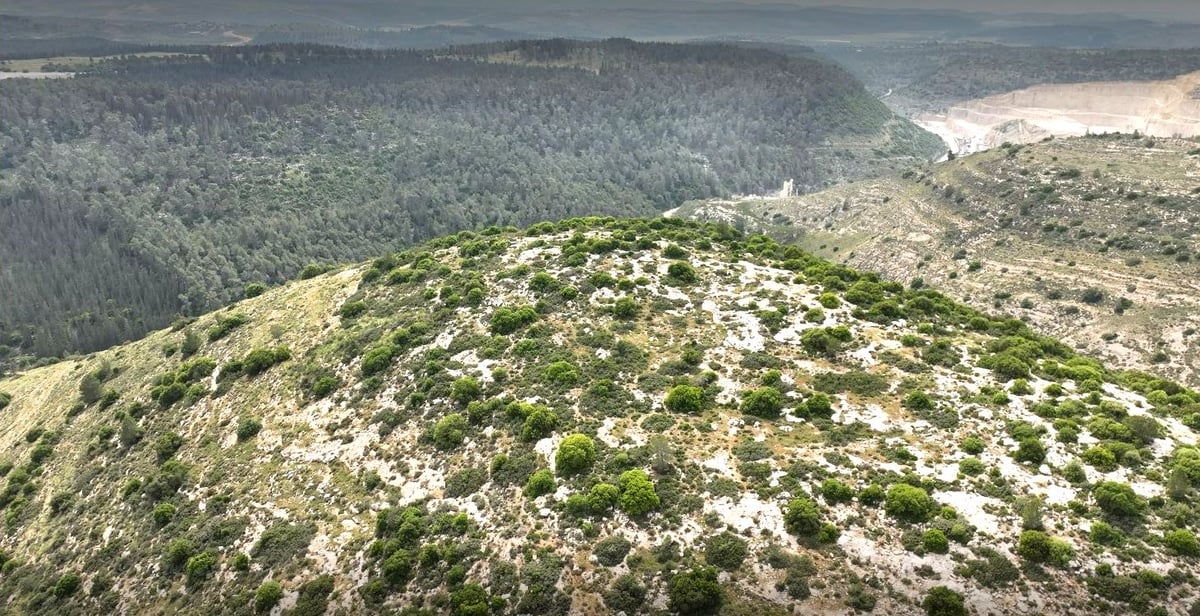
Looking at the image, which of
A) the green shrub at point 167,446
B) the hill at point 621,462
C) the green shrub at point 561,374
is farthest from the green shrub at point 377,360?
the green shrub at point 167,446

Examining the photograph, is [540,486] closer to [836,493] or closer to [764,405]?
[764,405]

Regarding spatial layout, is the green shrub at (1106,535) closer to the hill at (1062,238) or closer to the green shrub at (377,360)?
the green shrub at (377,360)

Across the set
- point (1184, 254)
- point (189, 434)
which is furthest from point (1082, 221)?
point (189, 434)

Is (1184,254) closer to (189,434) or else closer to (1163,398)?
(1163,398)

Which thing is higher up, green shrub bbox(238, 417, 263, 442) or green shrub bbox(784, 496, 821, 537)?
green shrub bbox(784, 496, 821, 537)

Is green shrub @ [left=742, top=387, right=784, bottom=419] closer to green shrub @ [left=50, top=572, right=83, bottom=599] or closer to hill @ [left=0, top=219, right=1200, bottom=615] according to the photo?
hill @ [left=0, top=219, right=1200, bottom=615]

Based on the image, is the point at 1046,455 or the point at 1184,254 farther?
the point at 1184,254

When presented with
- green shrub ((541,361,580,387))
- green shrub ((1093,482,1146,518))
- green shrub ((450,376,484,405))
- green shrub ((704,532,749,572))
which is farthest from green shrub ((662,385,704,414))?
green shrub ((1093,482,1146,518))

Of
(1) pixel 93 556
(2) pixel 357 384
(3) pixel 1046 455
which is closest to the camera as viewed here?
(3) pixel 1046 455
